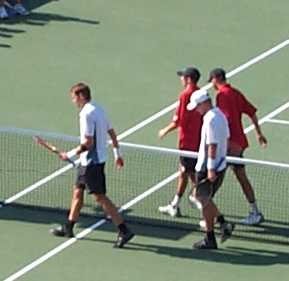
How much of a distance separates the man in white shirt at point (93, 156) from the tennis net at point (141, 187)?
2.62ft

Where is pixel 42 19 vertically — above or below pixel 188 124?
below

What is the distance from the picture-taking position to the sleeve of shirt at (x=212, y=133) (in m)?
17.7

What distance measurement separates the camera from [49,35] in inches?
1053

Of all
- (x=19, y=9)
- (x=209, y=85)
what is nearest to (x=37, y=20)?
(x=19, y=9)

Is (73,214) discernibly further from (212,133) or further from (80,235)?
(212,133)

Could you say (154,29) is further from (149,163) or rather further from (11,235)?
(11,235)

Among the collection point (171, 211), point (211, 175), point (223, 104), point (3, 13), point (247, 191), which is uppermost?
point (223, 104)

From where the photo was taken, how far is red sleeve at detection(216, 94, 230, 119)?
61.4 ft

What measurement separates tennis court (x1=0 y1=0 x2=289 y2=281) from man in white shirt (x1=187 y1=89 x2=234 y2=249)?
0.47m

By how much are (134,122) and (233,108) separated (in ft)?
13.0

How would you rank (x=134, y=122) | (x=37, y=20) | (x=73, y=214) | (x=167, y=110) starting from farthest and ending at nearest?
(x=37, y=20) < (x=167, y=110) < (x=134, y=122) < (x=73, y=214)

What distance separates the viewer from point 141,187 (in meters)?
19.9

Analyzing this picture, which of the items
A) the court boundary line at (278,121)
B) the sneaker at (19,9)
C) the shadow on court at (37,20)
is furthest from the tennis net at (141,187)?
the sneaker at (19,9)

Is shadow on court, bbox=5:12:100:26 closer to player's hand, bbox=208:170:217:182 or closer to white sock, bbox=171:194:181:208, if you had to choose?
white sock, bbox=171:194:181:208
